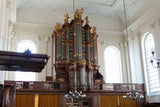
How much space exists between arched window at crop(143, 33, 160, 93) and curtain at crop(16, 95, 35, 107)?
322 inches

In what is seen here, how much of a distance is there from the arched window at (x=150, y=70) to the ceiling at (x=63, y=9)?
207cm

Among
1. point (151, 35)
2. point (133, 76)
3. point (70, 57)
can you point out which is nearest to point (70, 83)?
point (70, 57)

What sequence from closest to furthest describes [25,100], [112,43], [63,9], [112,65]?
[25,100], [63,9], [112,65], [112,43]

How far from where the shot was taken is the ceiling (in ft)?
57.9

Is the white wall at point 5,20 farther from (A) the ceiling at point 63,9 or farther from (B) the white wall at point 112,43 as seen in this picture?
(B) the white wall at point 112,43

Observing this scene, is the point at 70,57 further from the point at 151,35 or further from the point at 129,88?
the point at 151,35

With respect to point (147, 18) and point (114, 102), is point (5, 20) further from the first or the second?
point (147, 18)

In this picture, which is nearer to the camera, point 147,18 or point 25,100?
point 25,100

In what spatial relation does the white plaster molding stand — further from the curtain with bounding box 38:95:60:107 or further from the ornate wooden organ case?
the curtain with bounding box 38:95:60:107

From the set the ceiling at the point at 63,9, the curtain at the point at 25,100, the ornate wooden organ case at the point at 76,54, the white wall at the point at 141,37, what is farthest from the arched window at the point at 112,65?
the curtain at the point at 25,100

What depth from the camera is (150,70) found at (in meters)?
16.7

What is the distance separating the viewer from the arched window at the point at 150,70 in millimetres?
16109

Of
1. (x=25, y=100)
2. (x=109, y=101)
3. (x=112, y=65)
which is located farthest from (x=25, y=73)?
(x=112, y=65)

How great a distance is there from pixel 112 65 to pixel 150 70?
3485 millimetres
